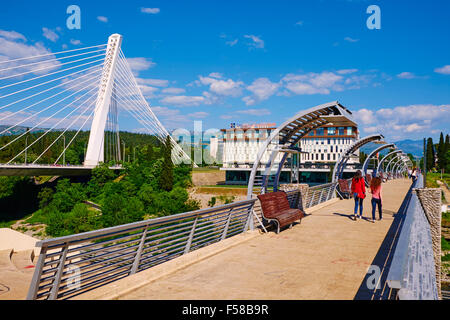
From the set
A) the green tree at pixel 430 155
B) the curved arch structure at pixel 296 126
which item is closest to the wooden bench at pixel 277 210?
the curved arch structure at pixel 296 126

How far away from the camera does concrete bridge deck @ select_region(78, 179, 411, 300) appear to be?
423 cm

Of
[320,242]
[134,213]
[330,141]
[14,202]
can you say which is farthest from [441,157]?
[320,242]

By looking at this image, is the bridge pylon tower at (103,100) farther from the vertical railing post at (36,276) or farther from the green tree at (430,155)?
the green tree at (430,155)

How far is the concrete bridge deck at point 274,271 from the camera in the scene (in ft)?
13.9

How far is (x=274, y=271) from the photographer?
516 centimetres

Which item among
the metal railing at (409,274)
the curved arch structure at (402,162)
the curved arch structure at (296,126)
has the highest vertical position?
the curved arch structure at (296,126)

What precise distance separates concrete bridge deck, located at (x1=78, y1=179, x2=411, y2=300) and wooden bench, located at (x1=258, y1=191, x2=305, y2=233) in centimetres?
32

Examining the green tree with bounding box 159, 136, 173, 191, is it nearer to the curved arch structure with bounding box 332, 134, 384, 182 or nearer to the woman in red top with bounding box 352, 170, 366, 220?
the curved arch structure with bounding box 332, 134, 384, 182

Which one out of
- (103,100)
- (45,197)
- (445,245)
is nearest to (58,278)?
(445,245)

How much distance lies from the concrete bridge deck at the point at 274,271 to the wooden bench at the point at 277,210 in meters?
0.32
